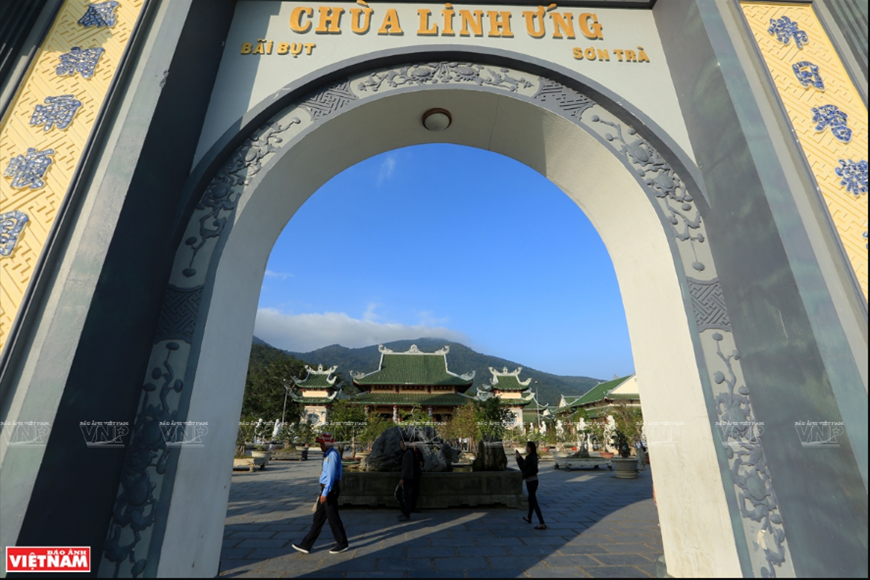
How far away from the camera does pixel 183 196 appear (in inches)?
121

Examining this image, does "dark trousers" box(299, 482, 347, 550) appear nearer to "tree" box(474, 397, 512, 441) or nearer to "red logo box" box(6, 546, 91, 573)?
"red logo box" box(6, 546, 91, 573)

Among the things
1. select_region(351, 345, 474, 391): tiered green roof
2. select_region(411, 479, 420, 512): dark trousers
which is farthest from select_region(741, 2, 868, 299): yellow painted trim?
select_region(351, 345, 474, 391): tiered green roof

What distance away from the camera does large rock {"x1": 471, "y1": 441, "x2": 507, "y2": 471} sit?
7.46 m

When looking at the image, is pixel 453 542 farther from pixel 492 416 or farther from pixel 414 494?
pixel 492 416

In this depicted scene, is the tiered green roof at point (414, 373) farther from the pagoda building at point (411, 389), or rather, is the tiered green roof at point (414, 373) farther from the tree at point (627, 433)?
the tree at point (627, 433)

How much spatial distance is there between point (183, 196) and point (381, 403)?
86.0ft

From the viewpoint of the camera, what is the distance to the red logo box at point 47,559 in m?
1.81

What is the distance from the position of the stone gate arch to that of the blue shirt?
1541 millimetres

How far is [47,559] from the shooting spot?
193 cm

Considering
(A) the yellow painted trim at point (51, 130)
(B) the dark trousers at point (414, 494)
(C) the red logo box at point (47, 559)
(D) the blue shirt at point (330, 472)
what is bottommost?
(B) the dark trousers at point (414, 494)

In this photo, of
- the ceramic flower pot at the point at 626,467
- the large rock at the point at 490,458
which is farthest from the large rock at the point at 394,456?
the ceramic flower pot at the point at 626,467

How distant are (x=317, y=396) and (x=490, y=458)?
88.9 ft

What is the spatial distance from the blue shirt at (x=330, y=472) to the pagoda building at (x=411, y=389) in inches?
933

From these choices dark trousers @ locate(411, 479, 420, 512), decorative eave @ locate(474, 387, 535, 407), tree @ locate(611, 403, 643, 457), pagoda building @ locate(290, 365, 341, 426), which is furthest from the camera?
decorative eave @ locate(474, 387, 535, 407)
